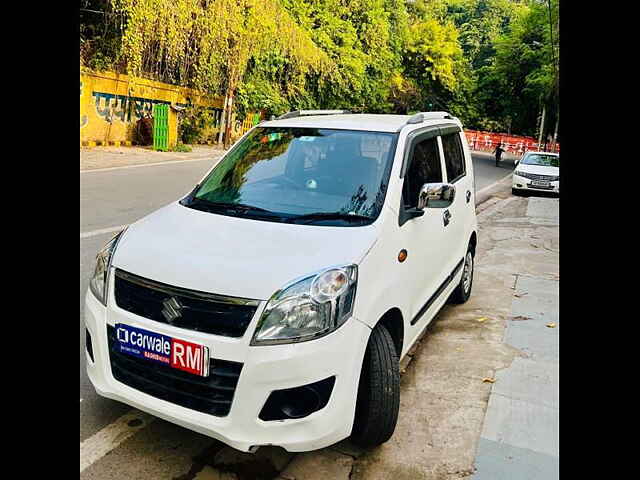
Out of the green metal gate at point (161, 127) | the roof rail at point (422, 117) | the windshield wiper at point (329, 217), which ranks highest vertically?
the green metal gate at point (161, 127)

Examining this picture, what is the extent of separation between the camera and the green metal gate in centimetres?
2002

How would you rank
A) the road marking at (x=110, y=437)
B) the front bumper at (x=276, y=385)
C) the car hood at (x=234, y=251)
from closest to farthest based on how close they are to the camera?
the front bumper at (x=276, y=385) < the car hood at (x=234, y=251) < the road marking at (x=110, y=437)

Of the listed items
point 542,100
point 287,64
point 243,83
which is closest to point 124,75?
point 243,83

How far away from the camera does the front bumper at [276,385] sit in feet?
7.91

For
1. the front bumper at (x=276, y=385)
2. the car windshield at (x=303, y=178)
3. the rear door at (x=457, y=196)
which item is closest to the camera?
the front bumper at (x=276, y=385)

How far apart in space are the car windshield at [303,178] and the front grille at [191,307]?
808 millimetres

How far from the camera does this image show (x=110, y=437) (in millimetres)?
2965

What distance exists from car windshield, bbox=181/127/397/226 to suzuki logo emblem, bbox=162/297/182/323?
2.76 ft

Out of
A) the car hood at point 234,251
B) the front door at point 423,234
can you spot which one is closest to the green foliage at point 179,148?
the front door at point 423,234

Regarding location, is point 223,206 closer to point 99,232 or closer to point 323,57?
point 99,232

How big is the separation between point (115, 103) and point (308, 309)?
19094 mm

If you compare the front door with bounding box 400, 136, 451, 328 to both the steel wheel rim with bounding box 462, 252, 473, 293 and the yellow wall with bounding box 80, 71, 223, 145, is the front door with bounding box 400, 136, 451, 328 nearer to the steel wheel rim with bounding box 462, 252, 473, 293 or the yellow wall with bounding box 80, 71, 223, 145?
the steel wheel rim with bounding box 462, 252, 473, 293

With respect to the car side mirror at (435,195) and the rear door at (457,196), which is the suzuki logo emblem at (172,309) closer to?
the car side mirror at (435,195)

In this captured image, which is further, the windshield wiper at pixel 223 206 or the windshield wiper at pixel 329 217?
the windshield wiper at pixel 223 206
